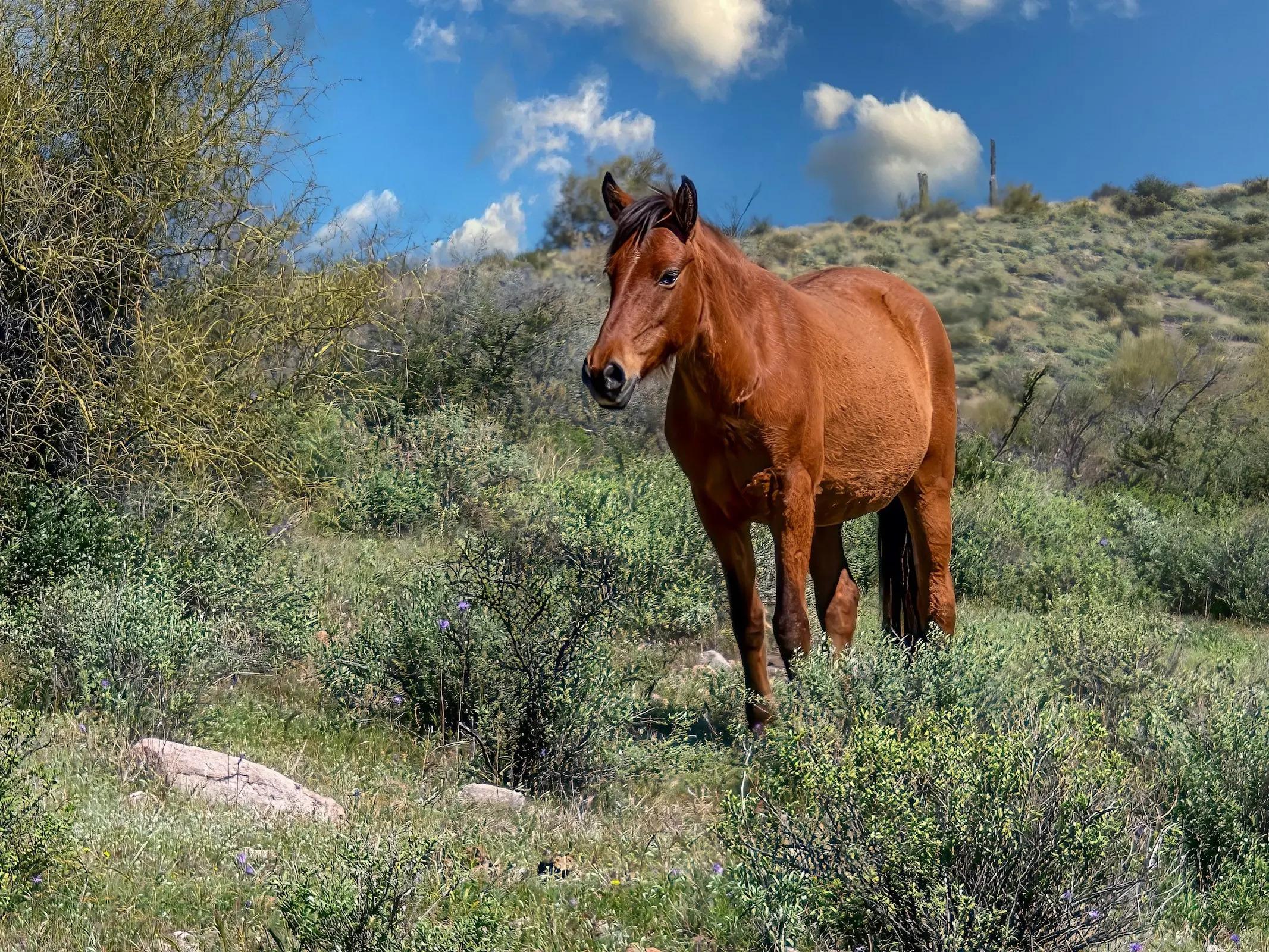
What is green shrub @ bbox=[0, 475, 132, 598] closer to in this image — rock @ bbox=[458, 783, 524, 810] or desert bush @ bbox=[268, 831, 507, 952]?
rock @ bbox=[458, 783, 524, 810]

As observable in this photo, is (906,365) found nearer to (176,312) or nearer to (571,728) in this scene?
(571,728)

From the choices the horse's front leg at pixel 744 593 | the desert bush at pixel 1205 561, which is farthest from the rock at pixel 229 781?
the desert bush at pixel 1205 561

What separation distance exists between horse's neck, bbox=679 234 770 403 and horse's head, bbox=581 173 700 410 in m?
0.10

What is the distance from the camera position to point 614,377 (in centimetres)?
448

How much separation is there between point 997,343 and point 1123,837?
101 feet

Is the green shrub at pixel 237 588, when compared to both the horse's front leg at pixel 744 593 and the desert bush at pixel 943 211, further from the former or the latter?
the desert bush at pixel 943 211

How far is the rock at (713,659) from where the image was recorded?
7.49 m

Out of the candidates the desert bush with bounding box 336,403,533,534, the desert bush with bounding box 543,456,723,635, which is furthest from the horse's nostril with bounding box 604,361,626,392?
the desert bush with bounding box 336,403,533,534

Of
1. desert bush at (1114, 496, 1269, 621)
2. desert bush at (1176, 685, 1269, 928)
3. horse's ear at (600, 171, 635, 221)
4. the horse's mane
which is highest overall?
horse's ear at (600, 171, 635, 221)

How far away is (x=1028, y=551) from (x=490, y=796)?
7.07 m

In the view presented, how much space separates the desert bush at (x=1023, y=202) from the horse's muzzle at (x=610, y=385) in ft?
142

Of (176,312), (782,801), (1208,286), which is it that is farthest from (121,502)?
(1208,286)

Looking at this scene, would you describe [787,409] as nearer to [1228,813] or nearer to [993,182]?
[1228,813]

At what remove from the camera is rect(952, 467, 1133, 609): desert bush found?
9.80m
